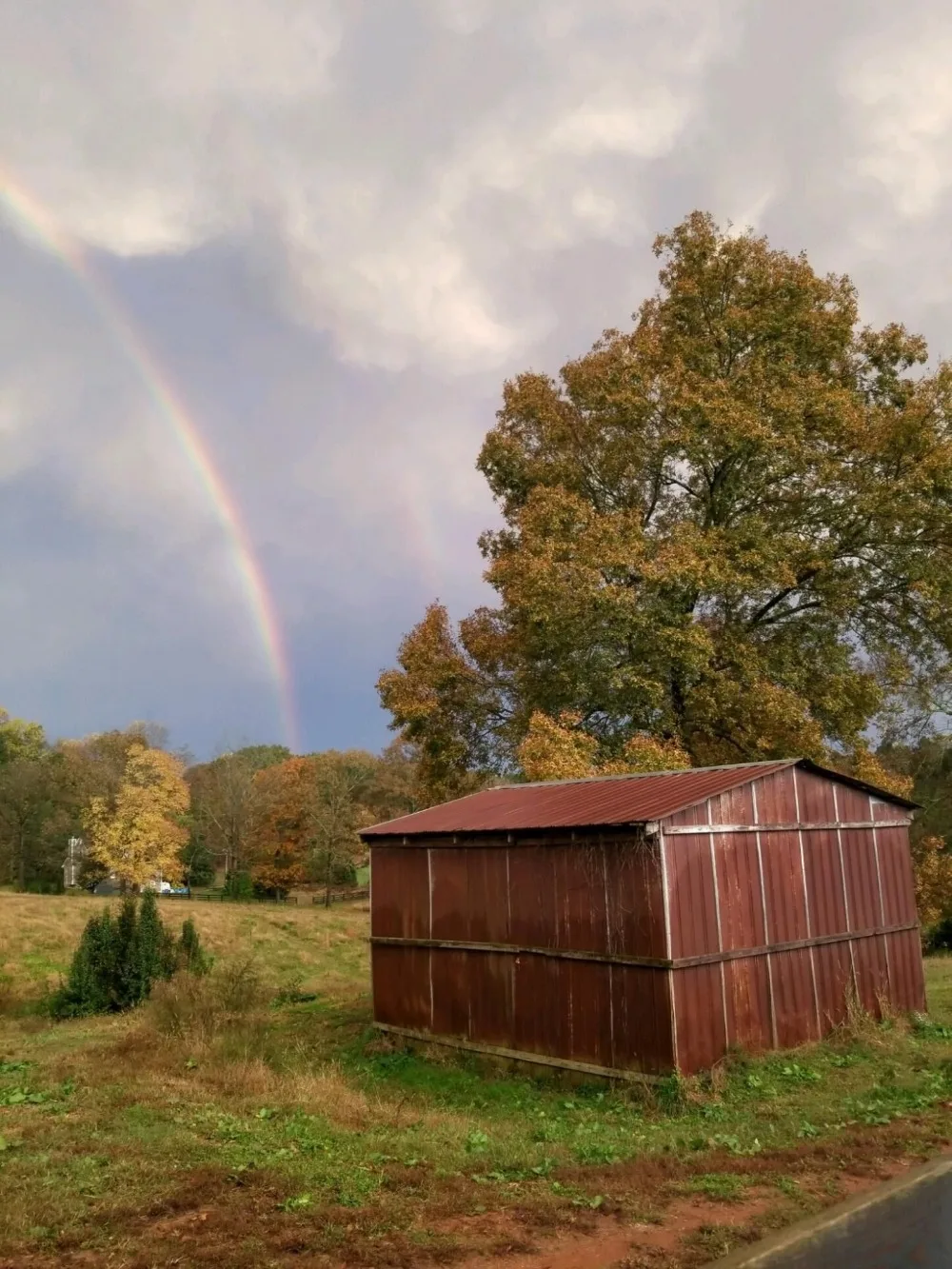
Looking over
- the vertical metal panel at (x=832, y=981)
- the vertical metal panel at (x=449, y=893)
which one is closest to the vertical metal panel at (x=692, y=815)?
the vertical metal panel at (x=832, y=981)

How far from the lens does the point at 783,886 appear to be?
14062 mm

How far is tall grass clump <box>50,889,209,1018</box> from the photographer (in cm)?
2073

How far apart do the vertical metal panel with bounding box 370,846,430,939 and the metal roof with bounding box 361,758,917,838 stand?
462 millimetres

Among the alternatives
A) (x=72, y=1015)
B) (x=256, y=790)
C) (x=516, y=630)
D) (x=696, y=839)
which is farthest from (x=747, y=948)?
(x=256, y=790)

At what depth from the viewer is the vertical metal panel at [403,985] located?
52.9 feet

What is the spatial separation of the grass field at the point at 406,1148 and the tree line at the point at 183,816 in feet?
111

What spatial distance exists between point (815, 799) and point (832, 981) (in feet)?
9.12

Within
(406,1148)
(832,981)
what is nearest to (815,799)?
(832,981)

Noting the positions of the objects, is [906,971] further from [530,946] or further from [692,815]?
[530,946]

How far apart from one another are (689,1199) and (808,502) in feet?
59.7

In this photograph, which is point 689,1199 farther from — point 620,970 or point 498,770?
point 498,770

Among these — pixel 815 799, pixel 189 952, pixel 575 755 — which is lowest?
pixel 189 952

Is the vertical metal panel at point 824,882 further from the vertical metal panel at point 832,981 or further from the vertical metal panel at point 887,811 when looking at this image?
the vertical metal panel at point 887,811

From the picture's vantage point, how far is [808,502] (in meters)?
22.5
